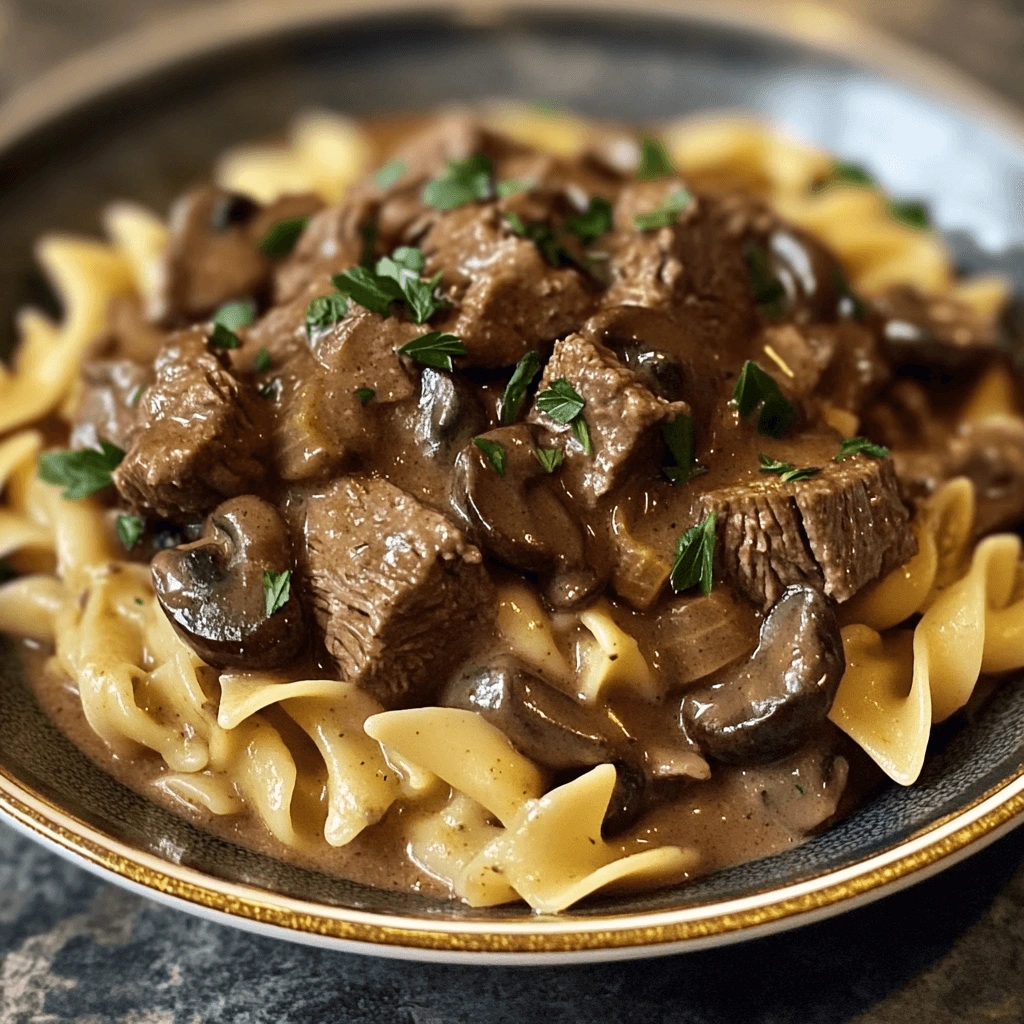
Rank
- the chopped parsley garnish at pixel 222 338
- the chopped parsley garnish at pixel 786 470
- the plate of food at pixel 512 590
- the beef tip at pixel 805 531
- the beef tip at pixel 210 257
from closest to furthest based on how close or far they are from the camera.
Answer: the plate of food at pixel 512 590
the beef tip at pixel 805 531
the chopped parsley garnish at pixel 786 470
the chopped parsley garnish at pixel 222 338
the beef tip at pixel 210 257

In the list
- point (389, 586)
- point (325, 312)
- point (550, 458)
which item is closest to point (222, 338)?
point (325, 312)

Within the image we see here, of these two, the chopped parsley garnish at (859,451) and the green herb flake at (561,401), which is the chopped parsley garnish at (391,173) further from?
the chopped parsley garnish at (859,451)

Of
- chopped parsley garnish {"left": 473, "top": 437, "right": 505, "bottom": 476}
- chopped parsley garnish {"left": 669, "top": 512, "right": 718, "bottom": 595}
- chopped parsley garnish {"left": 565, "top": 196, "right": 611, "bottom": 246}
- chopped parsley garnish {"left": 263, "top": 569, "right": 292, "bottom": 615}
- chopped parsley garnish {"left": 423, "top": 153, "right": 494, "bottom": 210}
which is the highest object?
chopped parsley garnish {"left": 423, "top": 153, "right": 494, "bottom": 210}

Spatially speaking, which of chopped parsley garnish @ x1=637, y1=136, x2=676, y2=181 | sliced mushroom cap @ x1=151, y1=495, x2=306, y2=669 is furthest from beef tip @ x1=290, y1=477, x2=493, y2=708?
chopped parsley garnish @ x1=637, y1=136, x2=676, y2=181

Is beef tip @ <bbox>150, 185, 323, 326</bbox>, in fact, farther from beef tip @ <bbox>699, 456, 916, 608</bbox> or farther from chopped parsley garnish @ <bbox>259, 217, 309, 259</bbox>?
beef tip @ <bbox>699, 456, 916, 608</bbox>

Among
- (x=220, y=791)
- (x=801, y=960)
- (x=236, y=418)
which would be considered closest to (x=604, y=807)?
(x=801, y=960)

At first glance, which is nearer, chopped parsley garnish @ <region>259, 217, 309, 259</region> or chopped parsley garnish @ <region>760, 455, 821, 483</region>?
chopped parsley garnish @ <region>760, 455, 821, 483</region>

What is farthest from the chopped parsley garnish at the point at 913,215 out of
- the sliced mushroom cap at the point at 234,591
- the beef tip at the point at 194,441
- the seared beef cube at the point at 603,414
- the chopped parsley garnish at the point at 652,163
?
the sliced mushroom cap at the point at 234,591
